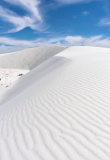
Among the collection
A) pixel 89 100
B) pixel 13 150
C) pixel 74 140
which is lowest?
pixel 13 150

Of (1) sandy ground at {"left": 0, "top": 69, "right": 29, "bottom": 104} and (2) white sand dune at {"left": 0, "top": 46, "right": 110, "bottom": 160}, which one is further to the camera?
(1) sandy ground at {"left": 0, "top": 69, "right": 29, "bottom": 104}

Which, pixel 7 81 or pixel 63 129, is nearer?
pixel 63 129

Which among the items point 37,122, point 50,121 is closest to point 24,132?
point 37,122

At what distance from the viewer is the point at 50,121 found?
2.89m

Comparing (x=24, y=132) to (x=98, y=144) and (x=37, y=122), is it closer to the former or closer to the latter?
(x=37, y=122)

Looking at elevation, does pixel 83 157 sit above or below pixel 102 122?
below

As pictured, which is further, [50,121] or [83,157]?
[50,121]

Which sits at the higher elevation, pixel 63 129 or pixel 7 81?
pixel 63 129

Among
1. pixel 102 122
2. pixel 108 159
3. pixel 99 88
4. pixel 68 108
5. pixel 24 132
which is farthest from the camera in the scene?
pixel 99 88

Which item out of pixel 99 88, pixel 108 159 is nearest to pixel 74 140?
pixel 108 159

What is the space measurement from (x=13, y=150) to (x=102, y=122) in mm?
1741

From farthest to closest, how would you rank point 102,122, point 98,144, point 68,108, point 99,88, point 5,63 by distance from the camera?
point 5,63 → point 99,88 → point 68,108 → point 102,122 → point 98,144

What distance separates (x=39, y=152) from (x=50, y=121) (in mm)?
817

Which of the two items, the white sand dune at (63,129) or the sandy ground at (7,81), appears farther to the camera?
the sandy ground at (7,81)
